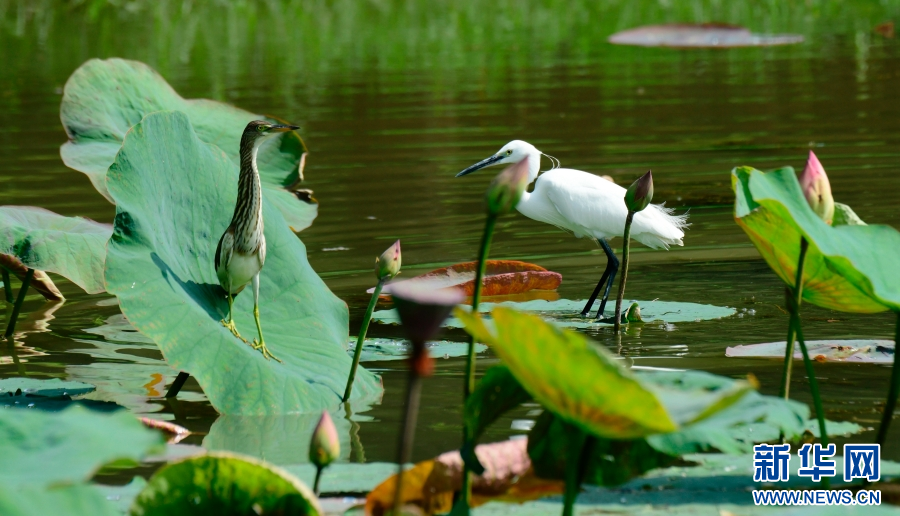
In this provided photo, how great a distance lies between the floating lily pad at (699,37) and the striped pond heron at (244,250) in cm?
1301

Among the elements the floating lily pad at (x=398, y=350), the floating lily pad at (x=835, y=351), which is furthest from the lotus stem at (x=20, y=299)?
the floating lily pad at (x=835, y=351)

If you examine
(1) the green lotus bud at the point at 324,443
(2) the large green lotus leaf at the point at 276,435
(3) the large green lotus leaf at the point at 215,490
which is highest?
(1) the green lotus bud at the point at 324,443

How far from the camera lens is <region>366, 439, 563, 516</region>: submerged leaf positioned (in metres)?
2.02

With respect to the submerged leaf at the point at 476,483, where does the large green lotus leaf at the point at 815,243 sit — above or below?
above

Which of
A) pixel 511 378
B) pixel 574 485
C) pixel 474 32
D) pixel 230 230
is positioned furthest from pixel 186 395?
pixel 474 32

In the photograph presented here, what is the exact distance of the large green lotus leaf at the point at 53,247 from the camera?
3.59 m

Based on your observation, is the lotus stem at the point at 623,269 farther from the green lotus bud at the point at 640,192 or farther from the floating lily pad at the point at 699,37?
the floating lily pad at the point at 699,37

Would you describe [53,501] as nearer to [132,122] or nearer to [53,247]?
[53,247]

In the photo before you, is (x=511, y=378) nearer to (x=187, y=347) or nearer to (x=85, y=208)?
(x=187, y=347)

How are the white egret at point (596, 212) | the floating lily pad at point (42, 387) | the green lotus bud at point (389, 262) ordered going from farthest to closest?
the white egret at point (596, 212) < the floating lily pad at point (42, 387) < the green lotus bud at point (389, 262)

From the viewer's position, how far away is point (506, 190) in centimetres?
175

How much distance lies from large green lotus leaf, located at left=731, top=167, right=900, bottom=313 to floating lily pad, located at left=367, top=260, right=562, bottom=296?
2421 mm

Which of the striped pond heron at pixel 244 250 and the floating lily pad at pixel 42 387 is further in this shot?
the floating lily pad at pixel 42 387

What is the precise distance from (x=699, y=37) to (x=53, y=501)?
15034 mm
